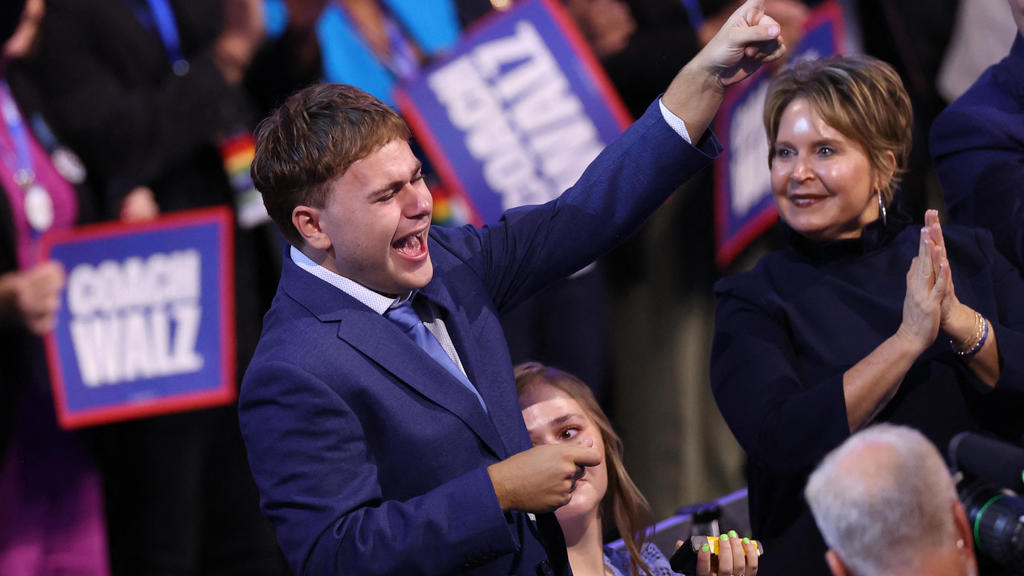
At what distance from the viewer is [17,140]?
3.27m

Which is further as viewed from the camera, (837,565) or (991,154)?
(991,154)

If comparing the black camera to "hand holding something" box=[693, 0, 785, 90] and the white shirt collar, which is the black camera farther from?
the white shirt collar

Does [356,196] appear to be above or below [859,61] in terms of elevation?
above

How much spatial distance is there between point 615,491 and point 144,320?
1.76 metres

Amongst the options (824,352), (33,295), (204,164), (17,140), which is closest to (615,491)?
(824,352)

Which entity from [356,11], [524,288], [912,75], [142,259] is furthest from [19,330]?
[912,75]

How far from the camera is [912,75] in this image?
3.83 metres

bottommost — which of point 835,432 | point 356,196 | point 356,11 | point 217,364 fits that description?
point 835,432

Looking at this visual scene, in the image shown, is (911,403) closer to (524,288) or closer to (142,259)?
(524,288)

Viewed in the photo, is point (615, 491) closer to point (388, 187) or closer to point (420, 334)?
point (420, 334)

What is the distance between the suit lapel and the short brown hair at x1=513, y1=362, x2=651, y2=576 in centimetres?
45

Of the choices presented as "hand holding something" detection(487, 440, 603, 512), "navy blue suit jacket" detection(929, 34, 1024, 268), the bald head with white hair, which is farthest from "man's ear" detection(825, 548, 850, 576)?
"navy blue suit jacket" detection(929, 34, 1024, 268)

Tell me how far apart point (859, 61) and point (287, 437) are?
1.20 m

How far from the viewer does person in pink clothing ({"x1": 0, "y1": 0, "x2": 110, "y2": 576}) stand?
322 cm
